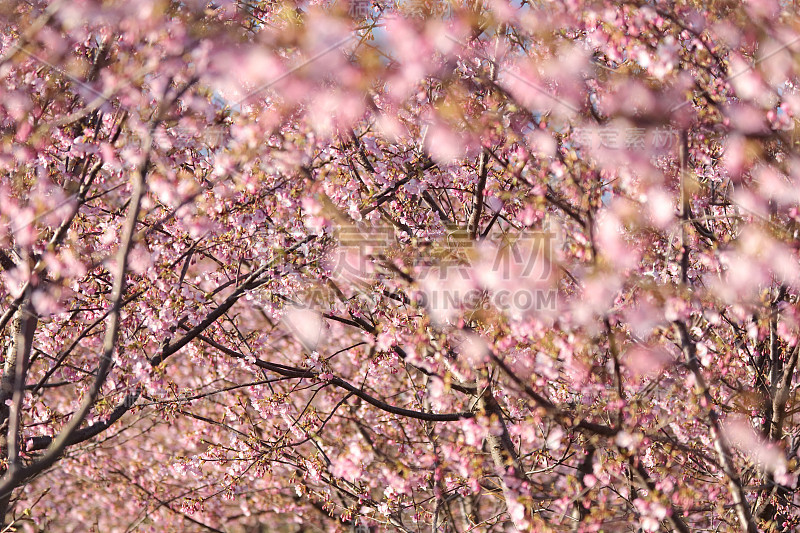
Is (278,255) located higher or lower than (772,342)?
higher

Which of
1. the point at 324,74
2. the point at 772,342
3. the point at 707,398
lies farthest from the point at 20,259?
the point at 772,342

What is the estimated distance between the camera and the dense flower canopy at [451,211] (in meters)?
4.36

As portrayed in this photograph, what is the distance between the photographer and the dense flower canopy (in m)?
4.36

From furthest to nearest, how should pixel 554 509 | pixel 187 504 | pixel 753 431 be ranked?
pixel 187 504 < pixel 554 509 < pixel 753 431

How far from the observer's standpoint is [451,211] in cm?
733

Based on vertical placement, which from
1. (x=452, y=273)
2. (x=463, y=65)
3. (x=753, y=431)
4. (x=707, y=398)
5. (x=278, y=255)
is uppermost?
(x=463, y=65)

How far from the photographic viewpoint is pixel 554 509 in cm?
696

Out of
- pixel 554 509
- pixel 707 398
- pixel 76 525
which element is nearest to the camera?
pixel 707 398

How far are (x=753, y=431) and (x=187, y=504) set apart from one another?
6.53m

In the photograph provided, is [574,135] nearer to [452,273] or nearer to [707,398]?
[452,273]

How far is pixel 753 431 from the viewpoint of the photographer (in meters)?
6.26

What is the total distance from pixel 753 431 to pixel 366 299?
151 inches

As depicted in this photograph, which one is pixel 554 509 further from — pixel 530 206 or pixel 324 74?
pixel 324 74

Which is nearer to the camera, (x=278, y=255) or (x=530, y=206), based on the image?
(x=530, y=206)
